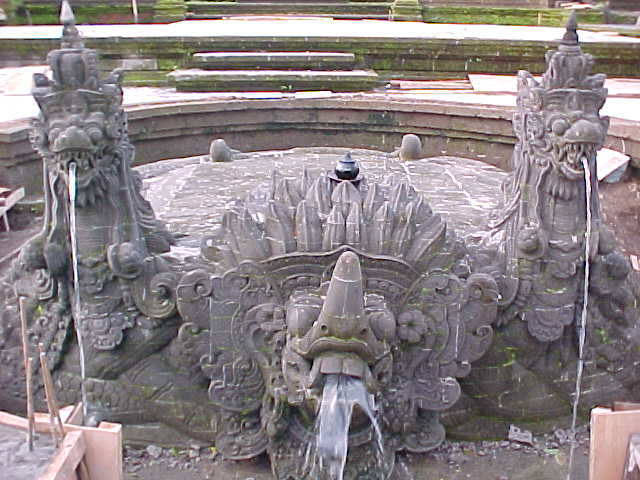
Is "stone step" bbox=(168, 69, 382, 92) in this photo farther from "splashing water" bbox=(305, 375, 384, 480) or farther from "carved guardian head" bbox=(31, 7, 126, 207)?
"splashing water" bbox=(305, 375, 384, 480)

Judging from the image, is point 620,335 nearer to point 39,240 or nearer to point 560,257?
point 560,257

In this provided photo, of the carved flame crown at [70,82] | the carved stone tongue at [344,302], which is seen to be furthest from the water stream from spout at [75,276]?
the carved stone tongue at [344,302]

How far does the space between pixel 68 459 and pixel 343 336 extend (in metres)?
1.33

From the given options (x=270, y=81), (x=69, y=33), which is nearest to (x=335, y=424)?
(x=69, y=33)

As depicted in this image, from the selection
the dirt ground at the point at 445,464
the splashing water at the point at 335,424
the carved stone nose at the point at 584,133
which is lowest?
the dirt ground at the point at 445,464

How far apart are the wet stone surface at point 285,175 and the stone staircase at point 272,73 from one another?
1.97m

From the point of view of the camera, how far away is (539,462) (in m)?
4.44

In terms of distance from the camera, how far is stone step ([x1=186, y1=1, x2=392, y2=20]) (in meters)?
15.4

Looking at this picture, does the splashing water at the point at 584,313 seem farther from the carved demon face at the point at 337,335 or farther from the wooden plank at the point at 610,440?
the carved demon face at the point at 337,335

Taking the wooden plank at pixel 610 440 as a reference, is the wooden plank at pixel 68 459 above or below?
above

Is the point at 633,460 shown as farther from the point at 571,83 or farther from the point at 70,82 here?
the point at 70,82

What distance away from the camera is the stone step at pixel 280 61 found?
10500 millimetres

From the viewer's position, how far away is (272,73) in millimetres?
10211

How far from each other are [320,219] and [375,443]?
49.1 inches
